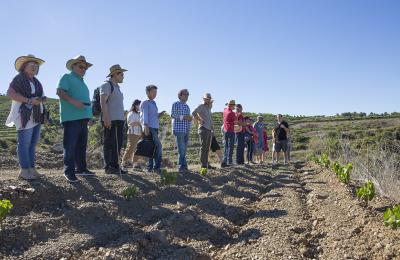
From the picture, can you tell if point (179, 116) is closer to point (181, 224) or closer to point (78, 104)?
point (78, 104)

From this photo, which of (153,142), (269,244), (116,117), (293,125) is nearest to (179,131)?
(153,142)

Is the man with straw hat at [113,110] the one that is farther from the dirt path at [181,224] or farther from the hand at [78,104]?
the hand at [78,104]

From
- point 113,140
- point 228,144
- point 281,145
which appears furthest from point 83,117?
point 281,145

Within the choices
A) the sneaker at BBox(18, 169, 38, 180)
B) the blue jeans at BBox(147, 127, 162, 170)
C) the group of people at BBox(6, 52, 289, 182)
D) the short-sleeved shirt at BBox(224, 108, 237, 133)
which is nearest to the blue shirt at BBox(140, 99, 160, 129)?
the group of people at BBox(6, 52, 289, 182)

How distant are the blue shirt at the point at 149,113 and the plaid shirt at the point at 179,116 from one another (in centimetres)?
62

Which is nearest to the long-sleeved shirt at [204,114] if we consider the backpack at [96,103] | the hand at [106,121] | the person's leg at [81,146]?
the backpack at [96,103]

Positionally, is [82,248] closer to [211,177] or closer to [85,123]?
[85,123]

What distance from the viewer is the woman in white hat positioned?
555cm

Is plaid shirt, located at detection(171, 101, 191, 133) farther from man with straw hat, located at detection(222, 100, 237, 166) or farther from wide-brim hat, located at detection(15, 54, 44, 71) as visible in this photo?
wide-brim hat, located at detection(15, 54, 44, 71)

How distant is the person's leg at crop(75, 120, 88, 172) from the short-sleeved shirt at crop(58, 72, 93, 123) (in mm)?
122

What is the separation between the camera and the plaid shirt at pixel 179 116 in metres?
8.77

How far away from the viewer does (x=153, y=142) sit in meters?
8.15

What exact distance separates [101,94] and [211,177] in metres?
2.72

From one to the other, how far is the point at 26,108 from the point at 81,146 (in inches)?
44.8
